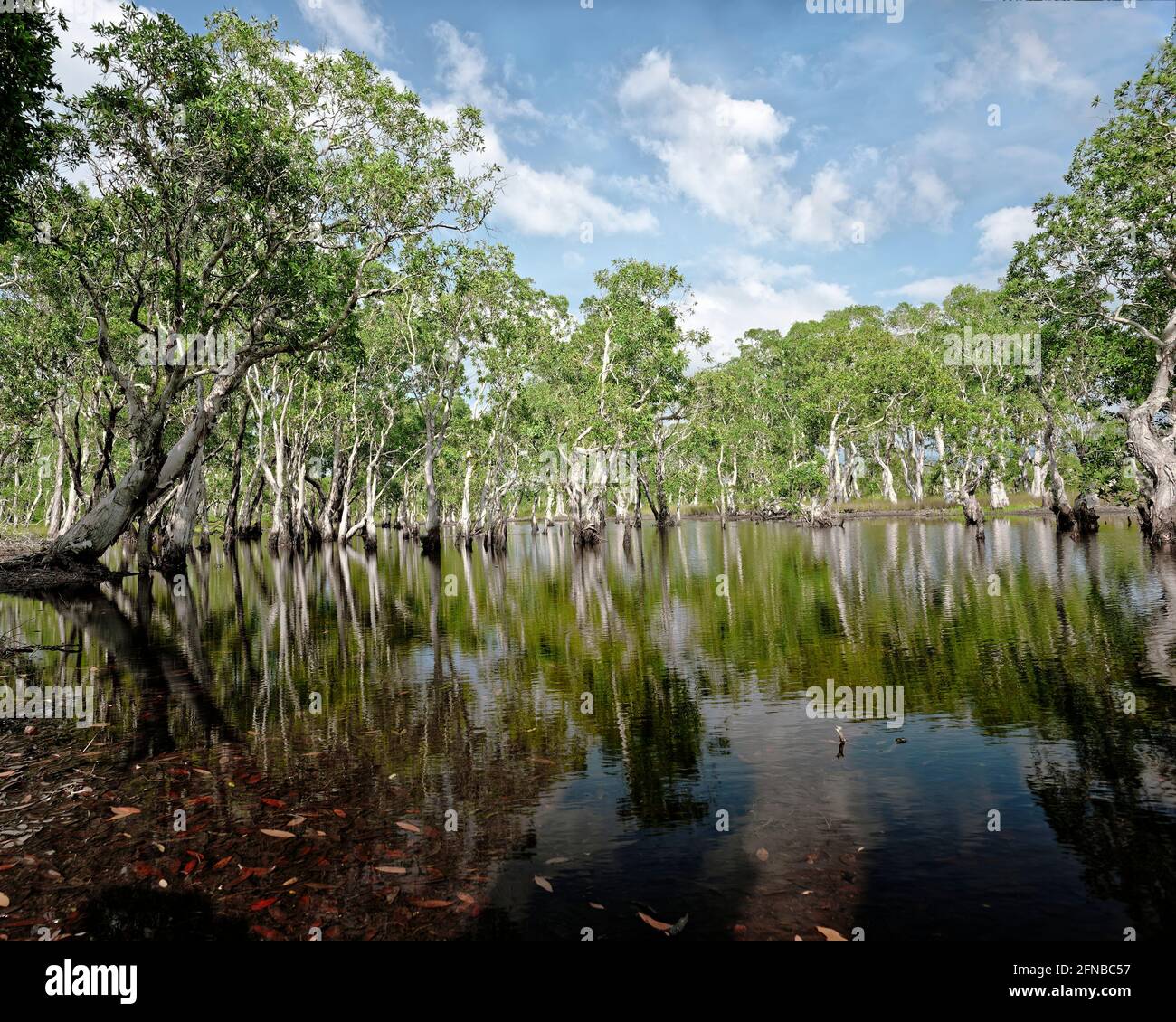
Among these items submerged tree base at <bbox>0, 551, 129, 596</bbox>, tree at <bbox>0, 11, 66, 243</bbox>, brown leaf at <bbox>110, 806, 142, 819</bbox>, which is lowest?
brown leaf at <bbox>110, 806, 142, 819</bbox>

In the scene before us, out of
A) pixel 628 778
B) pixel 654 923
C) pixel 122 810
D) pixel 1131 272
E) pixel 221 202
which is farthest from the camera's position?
pixel 1131 272

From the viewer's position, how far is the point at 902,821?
6637 mm

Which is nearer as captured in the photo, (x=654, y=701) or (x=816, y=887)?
(x=816, y=887)

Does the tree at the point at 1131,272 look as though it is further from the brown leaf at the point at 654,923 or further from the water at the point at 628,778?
the brown leaf at the point at 654,923

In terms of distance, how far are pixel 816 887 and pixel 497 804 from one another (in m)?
3.44

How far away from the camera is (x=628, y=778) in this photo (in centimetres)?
798

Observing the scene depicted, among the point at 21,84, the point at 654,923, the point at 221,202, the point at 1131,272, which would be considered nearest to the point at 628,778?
the point at 654,923

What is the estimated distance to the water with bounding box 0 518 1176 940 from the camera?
5273 millimetres

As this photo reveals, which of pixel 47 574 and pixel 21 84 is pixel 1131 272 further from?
pixel 47 574

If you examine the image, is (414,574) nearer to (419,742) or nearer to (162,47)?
(162,47)

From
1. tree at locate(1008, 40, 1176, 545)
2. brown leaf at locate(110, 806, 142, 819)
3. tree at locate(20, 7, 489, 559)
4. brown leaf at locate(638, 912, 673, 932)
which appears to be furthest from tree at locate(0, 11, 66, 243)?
tree at locate(1008, 40, 1176, 545)

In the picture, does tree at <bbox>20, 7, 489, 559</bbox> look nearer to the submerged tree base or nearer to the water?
the submerged tree base

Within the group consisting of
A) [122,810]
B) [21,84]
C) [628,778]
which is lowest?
[628,778]
